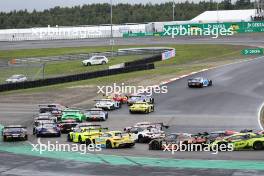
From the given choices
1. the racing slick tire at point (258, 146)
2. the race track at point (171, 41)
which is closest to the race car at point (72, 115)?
the racing slick tire at point (258, 146)

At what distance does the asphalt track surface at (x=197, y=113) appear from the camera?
99.8 feet

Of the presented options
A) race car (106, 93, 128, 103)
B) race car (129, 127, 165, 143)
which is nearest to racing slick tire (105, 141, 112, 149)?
race car (129, 127, 165, 143)

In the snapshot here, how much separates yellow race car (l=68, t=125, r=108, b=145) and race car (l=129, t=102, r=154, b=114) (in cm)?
1152

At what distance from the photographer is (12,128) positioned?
40.7 meters

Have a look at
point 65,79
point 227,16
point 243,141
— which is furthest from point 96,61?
point 227,16

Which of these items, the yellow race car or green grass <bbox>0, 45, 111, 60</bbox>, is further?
green grass <bbox>0, 45, 111, 60</bbox>

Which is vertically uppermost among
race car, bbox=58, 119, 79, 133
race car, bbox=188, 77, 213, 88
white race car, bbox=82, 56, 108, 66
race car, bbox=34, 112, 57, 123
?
white race car, bbox=82, 56, 108, 66

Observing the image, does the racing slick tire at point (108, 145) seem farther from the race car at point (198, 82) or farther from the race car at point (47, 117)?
the race car at point (198, 82)

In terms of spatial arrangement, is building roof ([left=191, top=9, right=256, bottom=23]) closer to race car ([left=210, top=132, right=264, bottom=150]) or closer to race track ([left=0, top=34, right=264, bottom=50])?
race track ([left=0, top=34, right=264, bottom=50])

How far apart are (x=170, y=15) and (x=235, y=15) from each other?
5299 cm

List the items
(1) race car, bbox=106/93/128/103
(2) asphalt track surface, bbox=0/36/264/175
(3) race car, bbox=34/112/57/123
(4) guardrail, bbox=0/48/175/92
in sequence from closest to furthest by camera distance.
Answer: (2) asphalt track surface, bbox=0/36/264/175 < (3) race car, bbox=34/112/57/123 < (1) race car, bbox=106/93/128/103 < (4) guardrail, bbox=0/48/175/92

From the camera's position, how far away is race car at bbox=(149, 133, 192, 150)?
34.8 meters

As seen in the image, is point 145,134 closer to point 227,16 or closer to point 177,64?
point 177,64

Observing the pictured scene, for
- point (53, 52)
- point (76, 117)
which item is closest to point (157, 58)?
point (53, 52)
